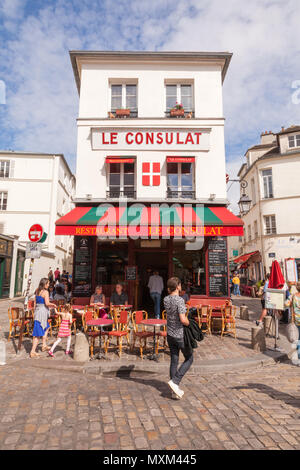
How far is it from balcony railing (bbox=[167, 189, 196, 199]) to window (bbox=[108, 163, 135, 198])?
1411 millimetres

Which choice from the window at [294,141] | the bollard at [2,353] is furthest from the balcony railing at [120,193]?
the window at [294,141]

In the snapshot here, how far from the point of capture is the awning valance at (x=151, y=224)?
8.45 meters

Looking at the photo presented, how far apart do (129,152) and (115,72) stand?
3.46 m

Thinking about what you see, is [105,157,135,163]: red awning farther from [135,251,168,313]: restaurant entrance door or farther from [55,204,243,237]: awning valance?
[135,251,168,313]: restaurant entrance door

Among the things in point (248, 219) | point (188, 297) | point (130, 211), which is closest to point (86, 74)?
point (130, 211)

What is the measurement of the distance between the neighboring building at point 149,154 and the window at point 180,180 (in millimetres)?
38

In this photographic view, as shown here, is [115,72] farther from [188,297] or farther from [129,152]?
[188,297]

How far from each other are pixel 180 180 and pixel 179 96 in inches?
142

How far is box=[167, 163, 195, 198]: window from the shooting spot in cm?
1070

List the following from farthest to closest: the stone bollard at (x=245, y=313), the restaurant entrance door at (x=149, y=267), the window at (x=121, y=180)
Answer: the restaurant entrance door at (x=149, y=267) < the stone bollard at (x=245, y=313) < the window at (x=121, y=180)

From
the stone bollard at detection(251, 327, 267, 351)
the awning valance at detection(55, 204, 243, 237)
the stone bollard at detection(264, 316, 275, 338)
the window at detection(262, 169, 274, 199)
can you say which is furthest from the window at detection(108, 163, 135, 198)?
the window at detection(262, 169, 274, 199)

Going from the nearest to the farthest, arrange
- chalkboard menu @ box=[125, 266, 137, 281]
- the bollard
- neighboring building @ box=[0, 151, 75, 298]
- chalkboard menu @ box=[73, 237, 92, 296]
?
the bollard < chalkboard menu @ box=[73, 237, 92, 296] < chalkboard menu @ box=[125, 266, 137, 281] < neighboring building @ box=[0, 151, 75, 298]

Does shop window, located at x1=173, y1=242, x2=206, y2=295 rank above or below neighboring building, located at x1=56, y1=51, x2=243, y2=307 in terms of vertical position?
below

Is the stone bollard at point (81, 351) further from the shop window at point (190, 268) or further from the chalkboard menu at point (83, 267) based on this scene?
the shop window at point (190, 268)
